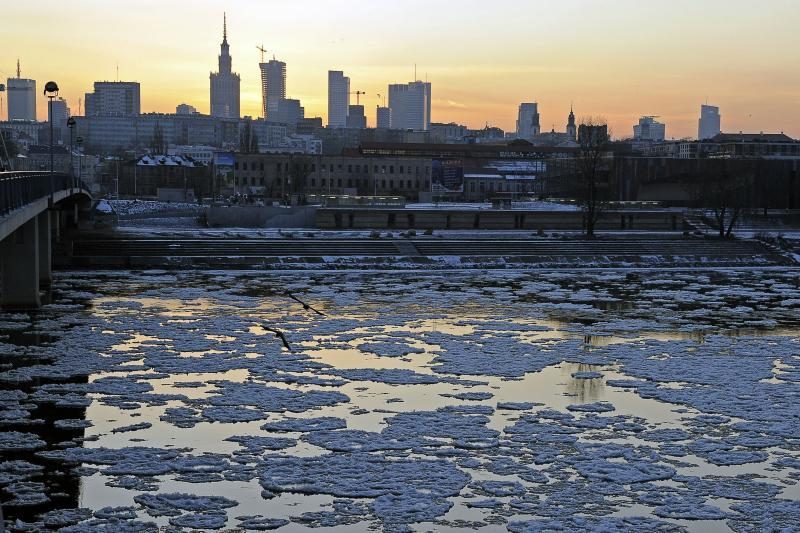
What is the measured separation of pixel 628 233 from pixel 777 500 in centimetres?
6097

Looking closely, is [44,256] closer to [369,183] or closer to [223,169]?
[369,183]

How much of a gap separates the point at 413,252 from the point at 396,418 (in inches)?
1483

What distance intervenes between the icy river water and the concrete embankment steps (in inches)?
573

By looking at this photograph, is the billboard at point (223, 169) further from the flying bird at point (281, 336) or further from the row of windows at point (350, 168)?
the flying bird at point (281, 336)

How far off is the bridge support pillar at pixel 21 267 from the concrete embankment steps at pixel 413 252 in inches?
580

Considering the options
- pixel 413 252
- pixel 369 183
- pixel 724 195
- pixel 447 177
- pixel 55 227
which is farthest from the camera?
pixel 447 177

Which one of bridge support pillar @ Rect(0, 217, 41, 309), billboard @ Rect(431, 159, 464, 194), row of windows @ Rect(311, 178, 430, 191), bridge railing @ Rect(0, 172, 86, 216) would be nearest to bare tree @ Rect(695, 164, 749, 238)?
bridge railing @ Rect(0, 172, 86, 216)

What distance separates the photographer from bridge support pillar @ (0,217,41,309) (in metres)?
36.4

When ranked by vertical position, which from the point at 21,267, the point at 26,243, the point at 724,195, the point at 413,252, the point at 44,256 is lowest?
the point at 413,252

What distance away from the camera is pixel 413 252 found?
191ft

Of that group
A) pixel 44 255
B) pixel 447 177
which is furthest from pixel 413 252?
pixel 447 177

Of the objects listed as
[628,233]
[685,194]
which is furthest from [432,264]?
[685,194]

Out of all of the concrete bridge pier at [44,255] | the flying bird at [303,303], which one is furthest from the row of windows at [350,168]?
the flying bird at [303,303]

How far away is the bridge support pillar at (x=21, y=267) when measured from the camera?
36.4 m
